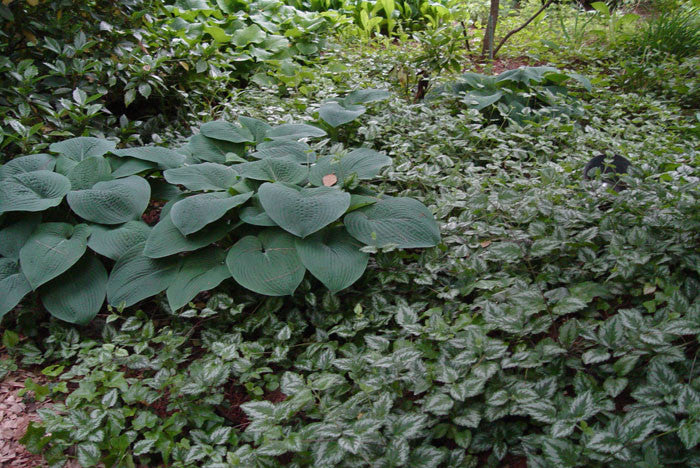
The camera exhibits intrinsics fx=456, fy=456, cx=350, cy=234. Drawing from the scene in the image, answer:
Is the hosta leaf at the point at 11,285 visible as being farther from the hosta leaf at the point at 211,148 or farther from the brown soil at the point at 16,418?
the hosta leaf at the point at 211,148

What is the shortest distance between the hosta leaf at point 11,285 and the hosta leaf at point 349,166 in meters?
1.24

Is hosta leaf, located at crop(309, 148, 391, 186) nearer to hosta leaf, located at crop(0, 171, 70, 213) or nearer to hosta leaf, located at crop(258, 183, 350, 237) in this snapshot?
hosta leaf, located at crop(258, 183, 350, 237)

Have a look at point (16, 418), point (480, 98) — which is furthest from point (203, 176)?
point (480, 98)

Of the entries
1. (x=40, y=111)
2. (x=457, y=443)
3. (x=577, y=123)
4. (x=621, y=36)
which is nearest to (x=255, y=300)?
(x=457, y=443)

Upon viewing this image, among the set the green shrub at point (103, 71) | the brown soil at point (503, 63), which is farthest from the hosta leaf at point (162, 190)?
the brown soil at point (503, 63)

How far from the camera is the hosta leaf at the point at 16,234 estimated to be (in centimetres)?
194

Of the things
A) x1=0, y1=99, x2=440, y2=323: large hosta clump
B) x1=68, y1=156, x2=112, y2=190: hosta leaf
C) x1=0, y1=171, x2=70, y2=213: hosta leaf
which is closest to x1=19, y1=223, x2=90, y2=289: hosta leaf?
x1=0, y1=99, x2=440, y2=323: large hosta clump

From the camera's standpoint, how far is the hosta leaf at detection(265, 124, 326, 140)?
245 cm

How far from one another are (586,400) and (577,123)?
256 cm

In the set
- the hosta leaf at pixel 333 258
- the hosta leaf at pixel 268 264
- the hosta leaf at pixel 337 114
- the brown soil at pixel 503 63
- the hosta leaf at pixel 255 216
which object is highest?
the hosta leaf at pixel 337 114

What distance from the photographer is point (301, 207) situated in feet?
5.80

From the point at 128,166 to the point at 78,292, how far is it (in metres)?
0.66

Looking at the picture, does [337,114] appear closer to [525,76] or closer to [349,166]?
[349,166]

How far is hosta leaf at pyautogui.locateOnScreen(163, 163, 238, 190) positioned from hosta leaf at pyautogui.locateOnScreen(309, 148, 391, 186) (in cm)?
38
